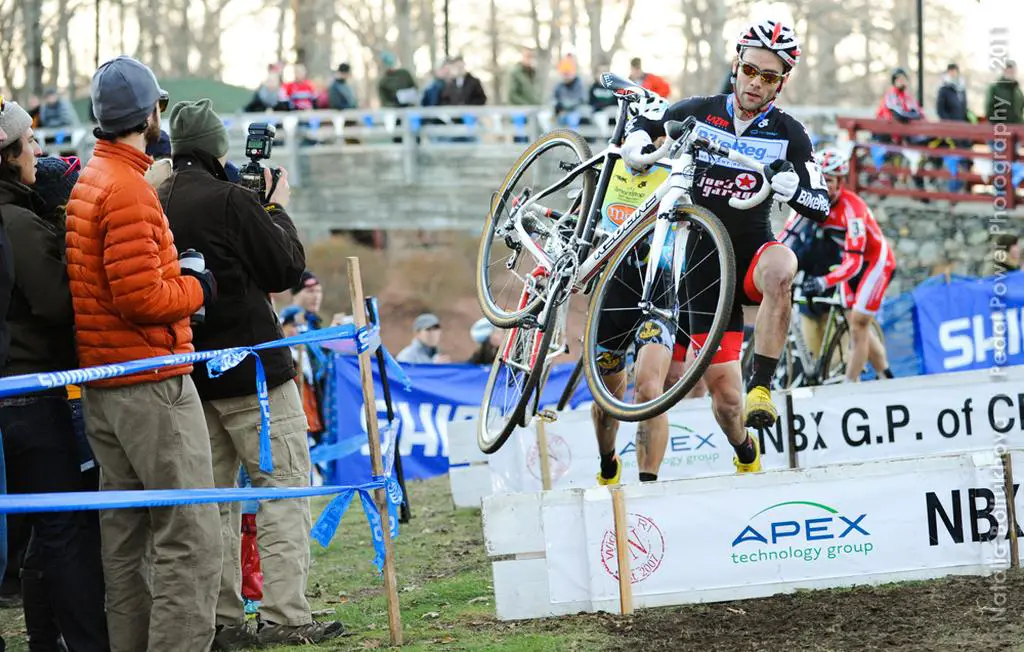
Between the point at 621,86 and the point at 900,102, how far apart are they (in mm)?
16139

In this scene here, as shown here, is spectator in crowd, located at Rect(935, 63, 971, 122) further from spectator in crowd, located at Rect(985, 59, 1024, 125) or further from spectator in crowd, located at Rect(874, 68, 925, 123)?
spectator in crowd, located at Rect(985, 59, 1024, 125)

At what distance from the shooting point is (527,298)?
23.7ft

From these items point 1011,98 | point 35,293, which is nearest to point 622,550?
point 35,293

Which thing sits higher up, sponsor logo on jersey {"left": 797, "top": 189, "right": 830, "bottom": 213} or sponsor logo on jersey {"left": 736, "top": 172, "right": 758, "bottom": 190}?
sponsor logo on jersey {"left": 736, "top": 172, "right": 758, "bottom": 190}

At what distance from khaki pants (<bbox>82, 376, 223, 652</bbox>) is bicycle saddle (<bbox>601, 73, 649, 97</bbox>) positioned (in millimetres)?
2699

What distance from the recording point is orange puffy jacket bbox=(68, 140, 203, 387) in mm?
5257

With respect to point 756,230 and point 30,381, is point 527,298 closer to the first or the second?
point 756,230

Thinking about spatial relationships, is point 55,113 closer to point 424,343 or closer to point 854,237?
point 424,343

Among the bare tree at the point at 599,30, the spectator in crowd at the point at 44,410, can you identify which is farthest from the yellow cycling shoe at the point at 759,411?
the bare tree at the point at 599,30

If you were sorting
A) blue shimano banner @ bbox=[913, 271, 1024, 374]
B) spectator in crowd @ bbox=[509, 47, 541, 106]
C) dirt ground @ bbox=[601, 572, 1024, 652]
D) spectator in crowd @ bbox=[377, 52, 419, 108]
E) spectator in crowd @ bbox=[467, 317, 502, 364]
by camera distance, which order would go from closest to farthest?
dirt ground @ bbox=[601, 572, 1024, 652]
blue shimano banner @ bbox=[913, 271, 1024, 374]
spectator in crowd @ bbox=[467, 317, 502, 364]
spectator in crowd @ bbox=[509, 47, 541, 106]
spectator in crowd @ bbox=[377, 52, 419, 108]

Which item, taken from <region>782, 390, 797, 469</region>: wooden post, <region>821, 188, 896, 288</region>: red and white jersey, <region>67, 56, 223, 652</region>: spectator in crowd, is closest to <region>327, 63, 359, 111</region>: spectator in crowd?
<region>821, 188, 896, 288</region>: red and white jersey

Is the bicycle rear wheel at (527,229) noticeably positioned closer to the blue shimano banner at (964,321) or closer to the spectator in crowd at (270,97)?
the blue shimano banner at (964,321)

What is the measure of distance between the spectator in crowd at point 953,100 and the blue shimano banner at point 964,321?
30.0 feet

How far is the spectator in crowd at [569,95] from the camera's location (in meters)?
22.6
